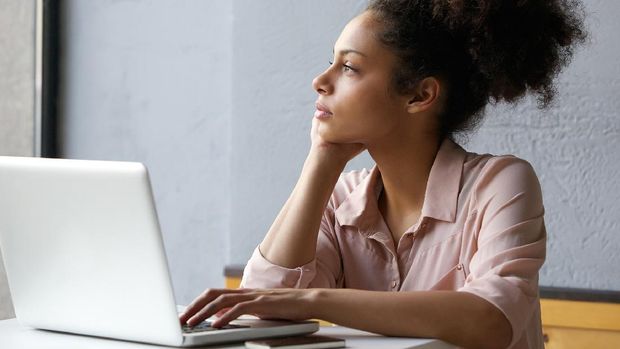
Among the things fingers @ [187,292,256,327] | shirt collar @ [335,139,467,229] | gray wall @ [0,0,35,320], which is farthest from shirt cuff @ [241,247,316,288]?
gray wall @ [0,0,35,320]

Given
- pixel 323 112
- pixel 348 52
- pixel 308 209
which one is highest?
pixel 348 52

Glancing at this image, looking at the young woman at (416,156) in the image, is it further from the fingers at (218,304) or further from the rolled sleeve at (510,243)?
the fingers at (218,304)

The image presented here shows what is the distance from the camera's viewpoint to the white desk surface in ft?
3.98

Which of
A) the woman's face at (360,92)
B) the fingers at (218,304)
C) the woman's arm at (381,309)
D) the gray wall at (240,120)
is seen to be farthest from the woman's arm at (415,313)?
the gray wall at (240,120)

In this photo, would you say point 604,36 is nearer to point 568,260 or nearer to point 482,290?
point 568,260

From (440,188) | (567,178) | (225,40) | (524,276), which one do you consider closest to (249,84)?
(225,40)

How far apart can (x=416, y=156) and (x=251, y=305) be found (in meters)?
0.54

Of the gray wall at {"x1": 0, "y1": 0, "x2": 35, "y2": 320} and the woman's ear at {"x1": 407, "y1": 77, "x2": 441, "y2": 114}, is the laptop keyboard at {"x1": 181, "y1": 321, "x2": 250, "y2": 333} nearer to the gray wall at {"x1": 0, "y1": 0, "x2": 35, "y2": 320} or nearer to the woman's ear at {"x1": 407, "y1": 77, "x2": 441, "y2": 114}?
the woman's ear at {"x1": 407, "y1": 77, "x2": 441, "y2": 114}

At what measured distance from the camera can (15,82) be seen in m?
2.86

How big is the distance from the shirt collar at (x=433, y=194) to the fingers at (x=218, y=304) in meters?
0.43

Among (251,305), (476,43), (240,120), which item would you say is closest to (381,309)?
(251,305)

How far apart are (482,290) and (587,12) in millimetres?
979

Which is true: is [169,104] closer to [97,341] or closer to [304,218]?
[304,218]

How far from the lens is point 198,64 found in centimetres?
276
